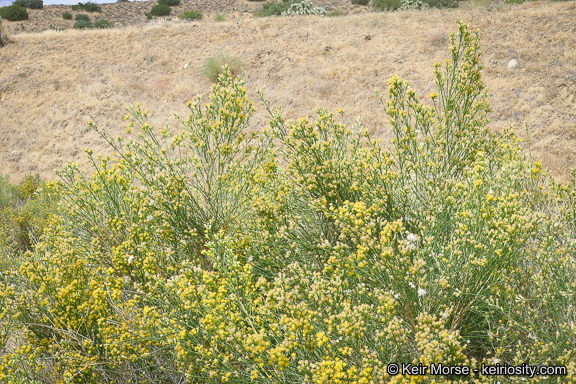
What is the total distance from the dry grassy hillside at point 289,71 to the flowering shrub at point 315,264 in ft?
17.0

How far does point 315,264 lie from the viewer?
3.37 m

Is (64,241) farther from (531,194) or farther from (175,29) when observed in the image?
(175,29)

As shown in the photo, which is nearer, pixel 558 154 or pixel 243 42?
pixel 558 154

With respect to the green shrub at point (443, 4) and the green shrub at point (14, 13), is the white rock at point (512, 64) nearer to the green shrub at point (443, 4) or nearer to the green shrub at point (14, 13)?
the green shrub at point (443, 4)

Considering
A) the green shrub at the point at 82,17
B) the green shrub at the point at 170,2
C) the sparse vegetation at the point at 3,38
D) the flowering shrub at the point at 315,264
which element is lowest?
the flowering shrub at the point at 315,264

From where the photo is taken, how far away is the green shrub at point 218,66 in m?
12.7

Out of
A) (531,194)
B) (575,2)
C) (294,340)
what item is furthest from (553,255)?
(575,2)

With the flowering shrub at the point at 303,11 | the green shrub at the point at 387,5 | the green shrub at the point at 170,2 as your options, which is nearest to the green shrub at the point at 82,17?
the green shrub at the point at 170,2

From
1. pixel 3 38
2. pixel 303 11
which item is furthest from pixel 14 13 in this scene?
pixel 303 11

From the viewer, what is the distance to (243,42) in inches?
577

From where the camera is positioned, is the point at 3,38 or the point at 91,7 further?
the point at 91,7

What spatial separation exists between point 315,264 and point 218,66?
428 inches

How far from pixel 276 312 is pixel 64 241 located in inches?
92.6

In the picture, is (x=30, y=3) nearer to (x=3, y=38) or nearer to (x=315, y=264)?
(x=3, y=38)
